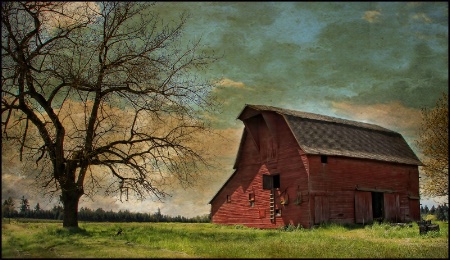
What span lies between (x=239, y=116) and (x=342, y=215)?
1099 centimetres

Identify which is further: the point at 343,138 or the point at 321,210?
the point at 343,138

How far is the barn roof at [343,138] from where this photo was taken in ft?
108

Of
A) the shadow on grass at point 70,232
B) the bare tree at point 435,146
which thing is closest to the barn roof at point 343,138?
the bare tree at point 435,146

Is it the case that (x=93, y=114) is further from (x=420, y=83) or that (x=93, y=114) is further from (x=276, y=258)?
(x=420, y=83)

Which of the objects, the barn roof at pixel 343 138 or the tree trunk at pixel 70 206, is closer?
the tree trunk at pixel 70 206

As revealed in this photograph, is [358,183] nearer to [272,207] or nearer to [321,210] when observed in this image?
[321,210]

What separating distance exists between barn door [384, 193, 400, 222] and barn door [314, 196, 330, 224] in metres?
6.88

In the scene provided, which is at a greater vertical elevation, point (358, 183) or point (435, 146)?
point (435, 146)

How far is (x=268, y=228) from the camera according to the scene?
33.6m

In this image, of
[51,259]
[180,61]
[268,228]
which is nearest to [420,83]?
[268,228]

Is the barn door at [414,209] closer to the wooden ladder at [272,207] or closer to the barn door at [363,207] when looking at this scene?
the barn door at [363,207]

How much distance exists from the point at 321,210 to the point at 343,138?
25.4ft

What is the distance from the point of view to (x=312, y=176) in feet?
102

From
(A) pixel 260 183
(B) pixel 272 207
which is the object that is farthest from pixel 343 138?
(B) pixel 272 207
